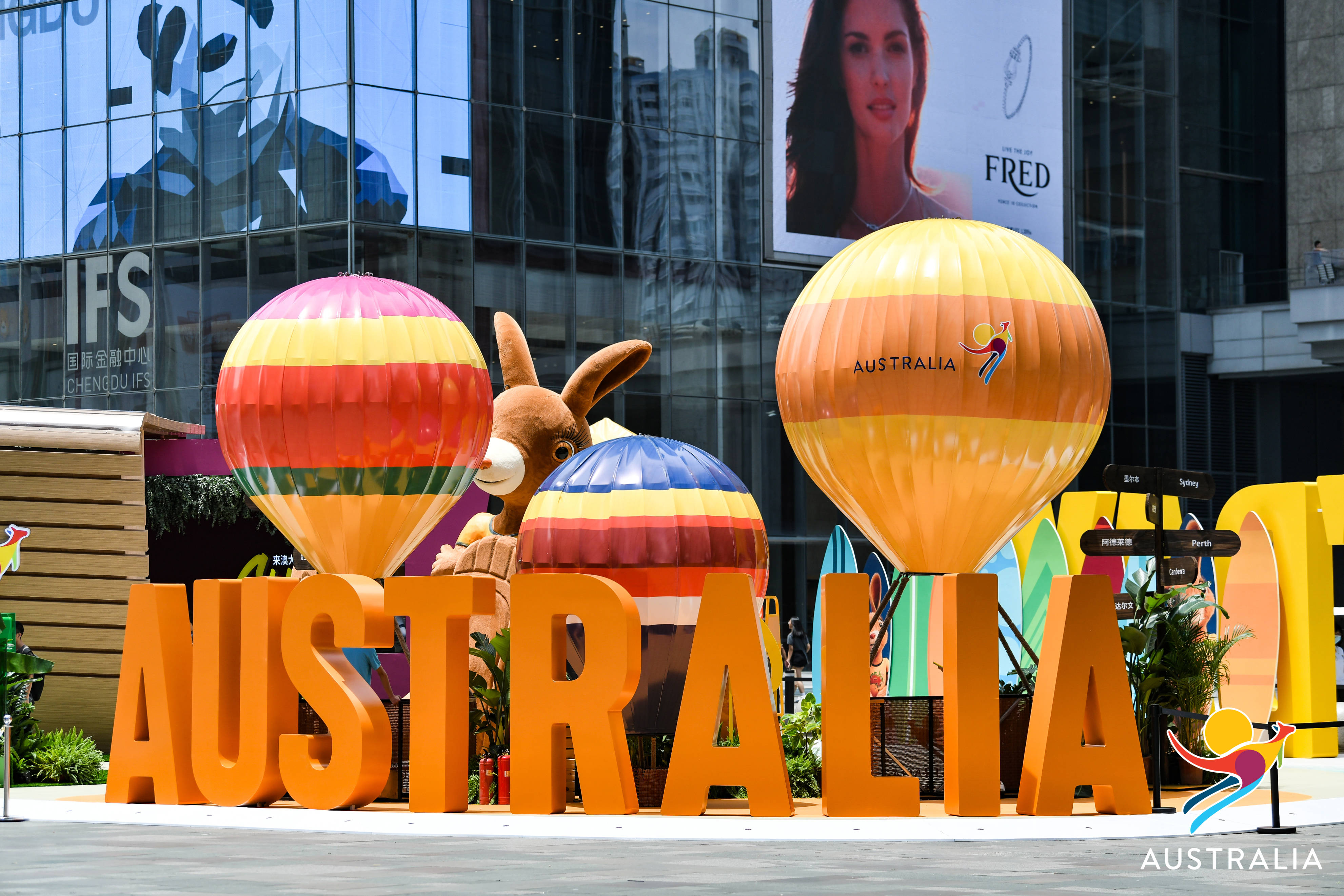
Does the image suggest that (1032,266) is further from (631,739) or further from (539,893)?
(539,893)

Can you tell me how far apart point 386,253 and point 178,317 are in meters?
4.54

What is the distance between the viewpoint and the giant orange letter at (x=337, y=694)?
48.5ft

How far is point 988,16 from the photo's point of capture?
40.8m

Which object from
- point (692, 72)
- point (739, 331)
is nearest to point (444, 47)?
point (692, 72)

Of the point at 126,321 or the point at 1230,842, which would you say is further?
the point at 126,321

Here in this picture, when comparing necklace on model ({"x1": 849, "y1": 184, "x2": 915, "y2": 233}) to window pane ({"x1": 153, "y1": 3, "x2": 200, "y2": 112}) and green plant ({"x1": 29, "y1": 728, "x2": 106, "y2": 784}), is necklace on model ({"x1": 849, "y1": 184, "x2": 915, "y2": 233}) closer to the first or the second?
window pane ({"x1": 153, "y1": 3, "x2": 200, "y2": 112})

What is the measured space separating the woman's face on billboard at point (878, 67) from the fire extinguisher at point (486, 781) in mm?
26245

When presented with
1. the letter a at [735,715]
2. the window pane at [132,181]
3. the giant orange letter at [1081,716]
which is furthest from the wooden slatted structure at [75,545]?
the window pane at [132,181]

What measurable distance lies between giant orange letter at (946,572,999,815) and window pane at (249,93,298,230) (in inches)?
816

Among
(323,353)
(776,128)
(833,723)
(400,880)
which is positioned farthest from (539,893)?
(776,128)

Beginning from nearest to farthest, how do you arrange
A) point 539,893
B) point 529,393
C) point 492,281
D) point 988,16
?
point 539,893 → point 529,393 → point 492,281 → point 988,16

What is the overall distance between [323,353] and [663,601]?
4.01 metres

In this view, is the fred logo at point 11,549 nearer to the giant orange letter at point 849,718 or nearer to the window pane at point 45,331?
the giant orange letter at point 849,718

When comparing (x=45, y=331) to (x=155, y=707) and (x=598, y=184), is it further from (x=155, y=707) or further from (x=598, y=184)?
(x=155, y=707)
